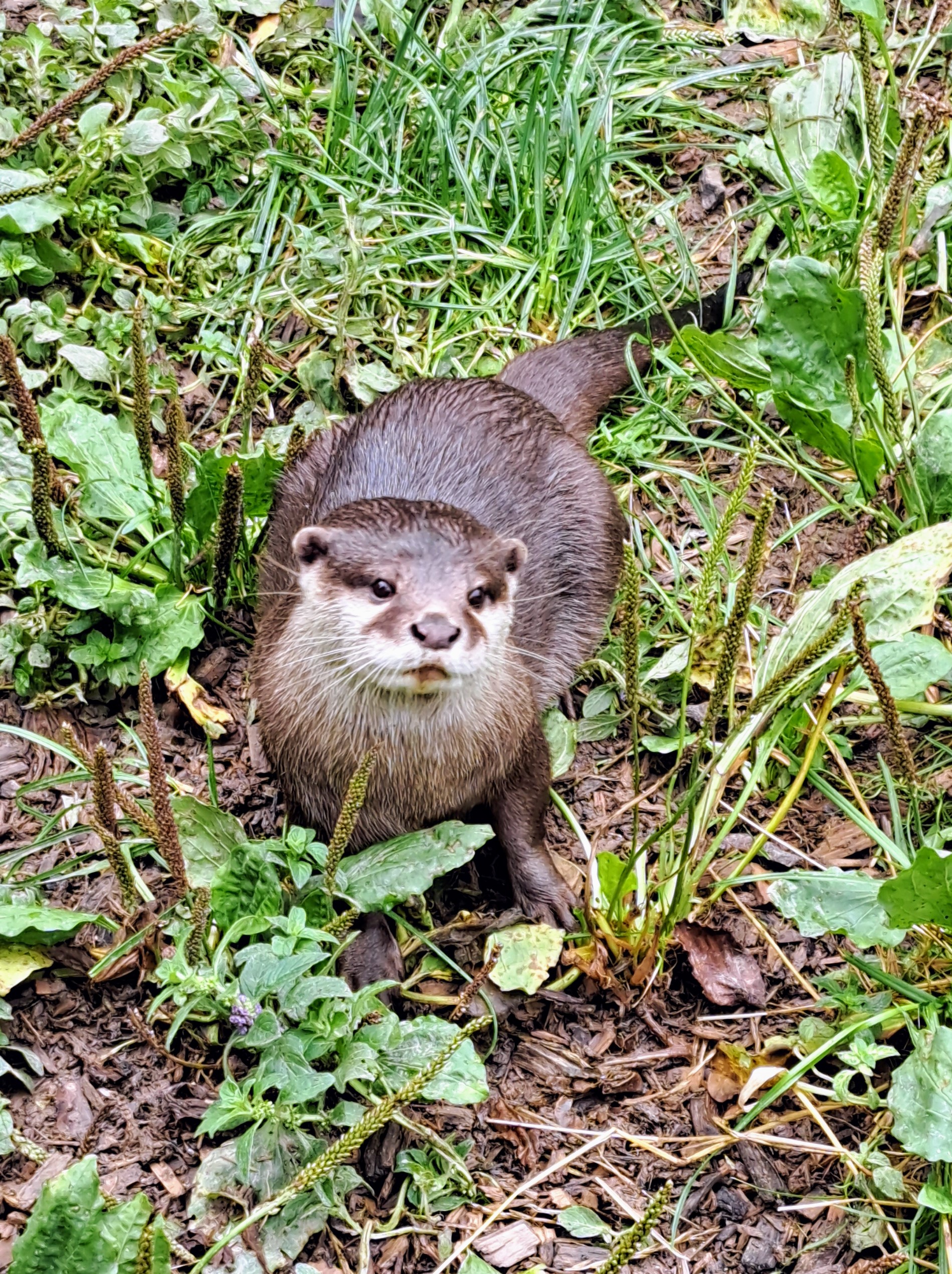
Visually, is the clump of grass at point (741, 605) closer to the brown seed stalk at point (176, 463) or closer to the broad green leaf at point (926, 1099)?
the broad green leaf at point (926, 1099)

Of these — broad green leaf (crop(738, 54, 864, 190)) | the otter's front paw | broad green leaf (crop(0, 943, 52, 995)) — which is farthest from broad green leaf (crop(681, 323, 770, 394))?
broad green leaf (crop(0, 943, 52, 995))

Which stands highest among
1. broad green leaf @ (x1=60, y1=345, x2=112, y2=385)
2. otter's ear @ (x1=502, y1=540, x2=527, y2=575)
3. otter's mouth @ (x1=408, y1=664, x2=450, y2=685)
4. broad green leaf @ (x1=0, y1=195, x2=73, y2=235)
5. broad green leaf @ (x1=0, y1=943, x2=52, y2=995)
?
broad green leaf @ (x1=0, y1=195, x2=73, y2=235)

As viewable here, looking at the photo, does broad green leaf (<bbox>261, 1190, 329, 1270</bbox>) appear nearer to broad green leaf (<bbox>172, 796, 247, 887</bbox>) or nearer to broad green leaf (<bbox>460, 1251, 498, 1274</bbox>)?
broad green leaf (<bbox>460, 1251, 498, 1274</bbox>)

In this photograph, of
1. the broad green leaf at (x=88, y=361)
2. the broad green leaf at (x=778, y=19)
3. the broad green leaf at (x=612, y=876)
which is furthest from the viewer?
the broad green leaf at (x=778, y=19)

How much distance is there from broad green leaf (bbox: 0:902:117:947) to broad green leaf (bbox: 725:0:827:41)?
2727 mm

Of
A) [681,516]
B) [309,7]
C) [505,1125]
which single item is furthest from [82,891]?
[309,7]

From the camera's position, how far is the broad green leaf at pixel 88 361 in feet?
9.52

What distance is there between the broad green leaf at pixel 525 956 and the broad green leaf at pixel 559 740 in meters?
0.36

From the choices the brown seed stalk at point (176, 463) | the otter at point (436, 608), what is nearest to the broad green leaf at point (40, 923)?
the otter at point (436, 608)

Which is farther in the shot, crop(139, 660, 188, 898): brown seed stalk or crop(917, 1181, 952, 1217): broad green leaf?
crop(917, 1181, 952, 1217): broad green leaf

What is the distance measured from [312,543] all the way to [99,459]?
67 cm

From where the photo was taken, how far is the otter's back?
2605 millimetres

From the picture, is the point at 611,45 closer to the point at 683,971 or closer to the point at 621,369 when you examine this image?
the point at 621,369

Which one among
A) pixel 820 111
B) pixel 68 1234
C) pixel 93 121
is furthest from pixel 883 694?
pixel 93 121
